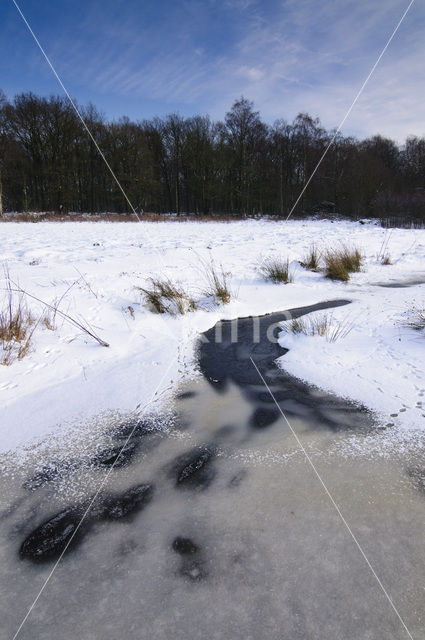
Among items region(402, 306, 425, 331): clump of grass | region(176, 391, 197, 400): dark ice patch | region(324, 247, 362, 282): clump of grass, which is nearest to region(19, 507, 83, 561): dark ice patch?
region(176, 391, 197, 400): dark ice patch

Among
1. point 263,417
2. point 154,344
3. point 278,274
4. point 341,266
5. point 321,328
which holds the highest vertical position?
point 341,266

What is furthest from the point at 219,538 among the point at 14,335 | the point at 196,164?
the point at 196,164

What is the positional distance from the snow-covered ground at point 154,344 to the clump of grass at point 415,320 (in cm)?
13

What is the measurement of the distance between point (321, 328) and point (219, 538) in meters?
2.76

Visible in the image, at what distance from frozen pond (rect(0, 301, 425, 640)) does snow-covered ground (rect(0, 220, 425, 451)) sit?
1.41 ft

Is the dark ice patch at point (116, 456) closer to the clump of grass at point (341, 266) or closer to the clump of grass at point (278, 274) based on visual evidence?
the clump of grass at point (278, 274)

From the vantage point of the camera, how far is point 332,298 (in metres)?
5.56

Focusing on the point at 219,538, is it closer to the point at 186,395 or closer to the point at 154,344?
the point at 186,395

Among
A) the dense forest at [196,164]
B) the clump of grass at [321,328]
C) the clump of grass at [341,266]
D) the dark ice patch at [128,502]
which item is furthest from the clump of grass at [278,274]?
the dense forest at [196,164]

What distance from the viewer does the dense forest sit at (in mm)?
23469

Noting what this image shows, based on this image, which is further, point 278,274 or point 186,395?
point 278,274

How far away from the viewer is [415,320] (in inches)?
156

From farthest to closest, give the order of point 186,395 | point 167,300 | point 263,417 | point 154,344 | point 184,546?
point 167,300 → point 154,344 → point 186,395 → point 263,417 → point 184,546

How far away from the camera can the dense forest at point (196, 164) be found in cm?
2347
